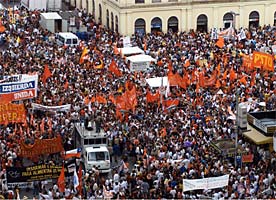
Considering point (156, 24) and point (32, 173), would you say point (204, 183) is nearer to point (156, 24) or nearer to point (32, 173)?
point (32, 173)

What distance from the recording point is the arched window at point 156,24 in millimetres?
76231

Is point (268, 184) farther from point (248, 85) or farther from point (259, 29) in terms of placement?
point (259, 29)

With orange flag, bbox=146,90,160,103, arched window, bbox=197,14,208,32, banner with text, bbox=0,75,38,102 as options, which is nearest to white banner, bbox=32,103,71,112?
banner with text, bbox=0,75,38,102

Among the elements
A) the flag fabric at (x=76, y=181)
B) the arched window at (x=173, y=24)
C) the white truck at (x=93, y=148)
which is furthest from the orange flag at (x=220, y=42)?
the flag fabric at (x=76, y=181)

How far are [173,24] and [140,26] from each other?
270cm

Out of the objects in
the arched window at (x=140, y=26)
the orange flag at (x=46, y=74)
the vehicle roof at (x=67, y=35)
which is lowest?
the orange flag at (x=46, y=74)

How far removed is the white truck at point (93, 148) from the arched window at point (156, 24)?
31.9m

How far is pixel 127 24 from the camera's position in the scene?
2953 inches

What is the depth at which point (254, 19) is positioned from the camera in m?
78.4

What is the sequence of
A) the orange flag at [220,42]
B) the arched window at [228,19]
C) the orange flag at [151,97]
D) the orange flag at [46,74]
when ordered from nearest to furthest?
1. the orange flag at [151,97]
2. the orange flag at [46,74]
3. the orange flag at [220,42]
4. the arched window at [228,19]

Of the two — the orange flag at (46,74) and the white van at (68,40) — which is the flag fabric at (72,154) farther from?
the white van at (68,40)

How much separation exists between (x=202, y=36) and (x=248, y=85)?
17121 millimetres

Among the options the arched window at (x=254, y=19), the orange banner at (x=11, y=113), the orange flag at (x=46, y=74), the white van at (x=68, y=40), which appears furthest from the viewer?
the arched window at (x=254, y=19)

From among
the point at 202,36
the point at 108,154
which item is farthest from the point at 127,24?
the point at 108,154
